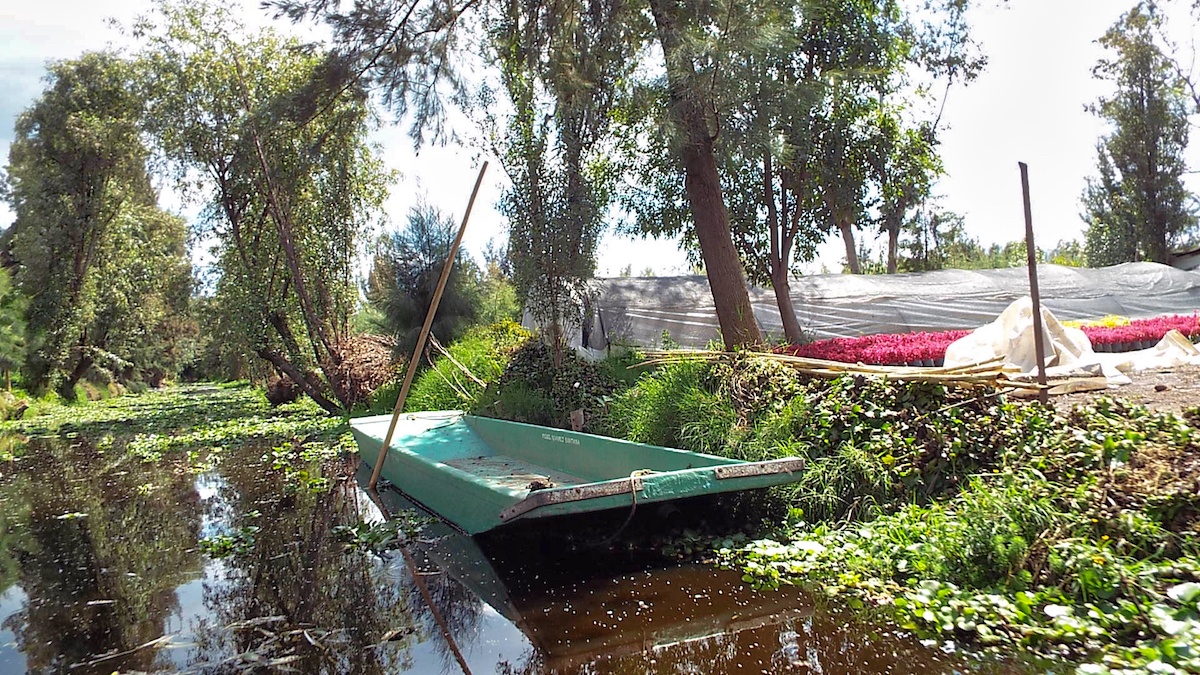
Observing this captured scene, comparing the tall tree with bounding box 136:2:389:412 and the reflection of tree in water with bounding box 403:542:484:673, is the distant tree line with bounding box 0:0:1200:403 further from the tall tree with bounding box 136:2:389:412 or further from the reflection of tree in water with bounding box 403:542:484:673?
the reflection of tree in water with bounding box 403:542:484:673

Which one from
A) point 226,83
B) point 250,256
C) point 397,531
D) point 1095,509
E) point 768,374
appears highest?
point 226,83

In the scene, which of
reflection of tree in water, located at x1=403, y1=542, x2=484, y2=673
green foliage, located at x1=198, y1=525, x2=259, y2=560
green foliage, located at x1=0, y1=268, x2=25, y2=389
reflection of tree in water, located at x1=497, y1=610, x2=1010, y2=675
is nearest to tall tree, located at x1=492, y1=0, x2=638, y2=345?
green foliage, located at x1=198, y1=525, x2=259, y2=560

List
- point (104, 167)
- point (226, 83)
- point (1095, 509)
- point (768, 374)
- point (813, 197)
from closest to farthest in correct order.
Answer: point (1095, 509) < point (768, 374) < point (813, 197) < point (226, 83) < point (104, 167)

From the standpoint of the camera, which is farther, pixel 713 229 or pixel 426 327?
pixel 713 229

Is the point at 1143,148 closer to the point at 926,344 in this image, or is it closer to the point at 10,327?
the point at 926,344

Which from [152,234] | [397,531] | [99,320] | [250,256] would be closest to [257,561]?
[397,531]

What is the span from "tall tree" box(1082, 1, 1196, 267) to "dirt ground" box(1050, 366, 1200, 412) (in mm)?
20537

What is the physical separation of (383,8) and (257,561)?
17.3 ft

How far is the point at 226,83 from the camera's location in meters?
16.2

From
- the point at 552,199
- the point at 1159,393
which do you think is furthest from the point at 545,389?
the point at 1159,393

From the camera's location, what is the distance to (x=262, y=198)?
16844 millimetres

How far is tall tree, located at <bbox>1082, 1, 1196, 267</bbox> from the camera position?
23.3m

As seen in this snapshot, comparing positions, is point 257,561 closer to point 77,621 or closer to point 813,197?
point 77,621

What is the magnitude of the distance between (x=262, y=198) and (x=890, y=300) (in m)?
12.6
